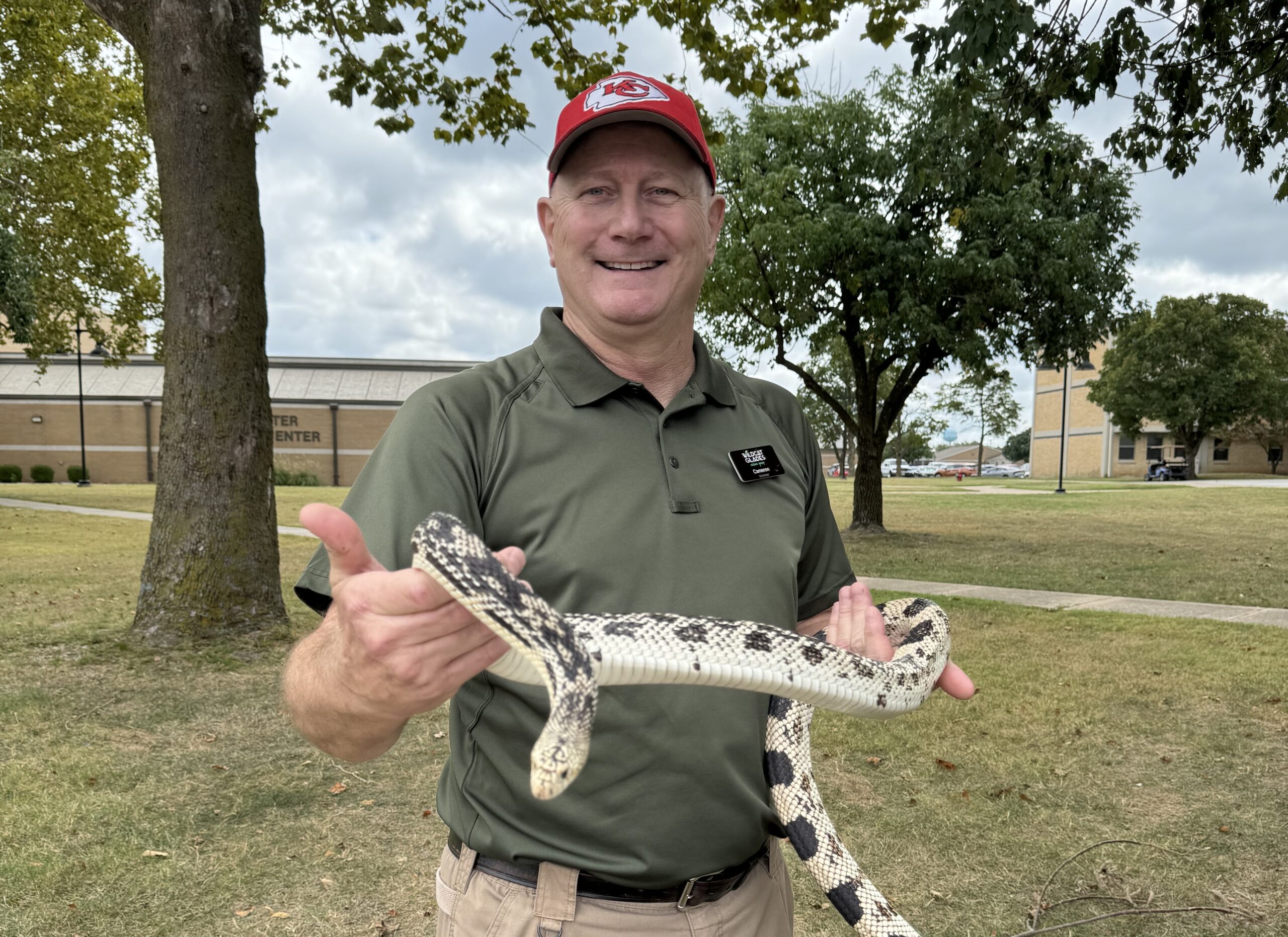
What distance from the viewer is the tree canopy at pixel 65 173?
22609 millimetres

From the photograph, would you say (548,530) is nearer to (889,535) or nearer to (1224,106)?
(1224,106)

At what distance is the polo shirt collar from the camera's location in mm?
2592

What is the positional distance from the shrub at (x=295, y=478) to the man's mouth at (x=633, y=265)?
186 feet

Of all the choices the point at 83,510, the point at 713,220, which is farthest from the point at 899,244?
the point at 83,510

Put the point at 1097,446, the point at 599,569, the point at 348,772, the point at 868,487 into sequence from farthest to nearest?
1. the point at 1097,446
2. the point at 868,487
3. the point at 348,772
4. the point at 599,569

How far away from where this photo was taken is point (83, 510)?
2931 centimetres

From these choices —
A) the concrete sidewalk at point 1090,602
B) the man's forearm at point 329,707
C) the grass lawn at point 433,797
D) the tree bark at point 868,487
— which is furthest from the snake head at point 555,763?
the tree bark at point 868,487

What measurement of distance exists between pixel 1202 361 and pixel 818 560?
71.9 metres

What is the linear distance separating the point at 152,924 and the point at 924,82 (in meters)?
19.7

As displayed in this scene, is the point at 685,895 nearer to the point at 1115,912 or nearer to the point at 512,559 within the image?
the point at 512,559

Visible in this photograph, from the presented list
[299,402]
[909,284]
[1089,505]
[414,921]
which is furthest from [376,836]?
[299,402]

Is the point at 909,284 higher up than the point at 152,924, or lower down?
higher up

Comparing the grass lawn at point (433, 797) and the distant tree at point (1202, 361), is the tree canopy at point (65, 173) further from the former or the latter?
the distant tree at point (1202, 361)

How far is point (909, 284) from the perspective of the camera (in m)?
19.1
